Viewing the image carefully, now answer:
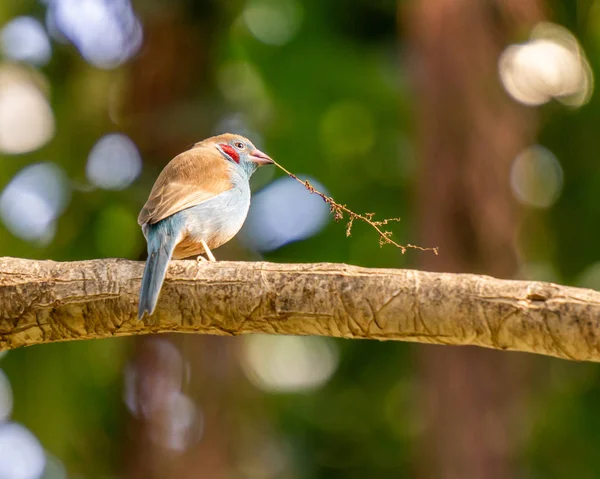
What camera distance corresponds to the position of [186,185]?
4.61 meters

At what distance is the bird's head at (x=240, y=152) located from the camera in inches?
211

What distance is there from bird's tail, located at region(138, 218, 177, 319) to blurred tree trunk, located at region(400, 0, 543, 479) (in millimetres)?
3728

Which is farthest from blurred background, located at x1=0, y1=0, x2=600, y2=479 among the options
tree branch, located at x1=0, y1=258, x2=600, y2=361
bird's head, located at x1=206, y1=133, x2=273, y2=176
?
tree branch, located at x1=0, y1=258, x2=600, y2=361

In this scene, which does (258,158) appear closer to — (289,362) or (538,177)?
(538,177)

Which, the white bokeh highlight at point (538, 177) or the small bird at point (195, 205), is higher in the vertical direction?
the white bokeh highlight at point (538, 177)

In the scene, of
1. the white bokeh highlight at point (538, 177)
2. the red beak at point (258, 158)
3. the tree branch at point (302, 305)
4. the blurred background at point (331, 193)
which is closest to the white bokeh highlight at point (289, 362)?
the blurred background at point (331, 193)

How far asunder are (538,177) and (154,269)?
6834 millimetres

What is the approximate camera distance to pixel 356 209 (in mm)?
9555

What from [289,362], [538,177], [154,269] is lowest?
[154,269]

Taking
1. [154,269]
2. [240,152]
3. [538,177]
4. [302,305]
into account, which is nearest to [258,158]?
[240,152]

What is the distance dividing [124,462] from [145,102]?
2758 millimetres

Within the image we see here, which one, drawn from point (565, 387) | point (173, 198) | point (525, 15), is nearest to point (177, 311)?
point (173, 198)

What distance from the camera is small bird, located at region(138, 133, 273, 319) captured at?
430 cm

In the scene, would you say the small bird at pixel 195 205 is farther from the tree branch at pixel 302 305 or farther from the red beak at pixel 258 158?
the tree branch at pixel 302 305
